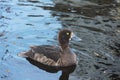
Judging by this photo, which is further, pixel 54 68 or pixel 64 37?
pixel 64 37

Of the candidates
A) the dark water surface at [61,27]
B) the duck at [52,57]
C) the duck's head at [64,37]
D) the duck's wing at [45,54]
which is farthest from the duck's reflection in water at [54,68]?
the duck's head at [64,37]

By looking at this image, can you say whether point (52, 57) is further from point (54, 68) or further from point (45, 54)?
point (54, 68)

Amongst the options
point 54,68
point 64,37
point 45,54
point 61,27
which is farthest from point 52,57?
point 61,27

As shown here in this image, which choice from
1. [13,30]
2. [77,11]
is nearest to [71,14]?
[77,11]

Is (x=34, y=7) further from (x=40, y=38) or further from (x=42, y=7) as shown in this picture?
(x=40, y=38)

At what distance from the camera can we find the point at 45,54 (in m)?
14.7

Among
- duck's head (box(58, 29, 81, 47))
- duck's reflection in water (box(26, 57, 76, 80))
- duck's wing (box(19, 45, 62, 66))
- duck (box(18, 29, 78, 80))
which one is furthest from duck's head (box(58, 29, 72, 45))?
duck's reflection in water (box(26, 57, 76, 80))

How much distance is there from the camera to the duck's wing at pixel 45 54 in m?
14.6

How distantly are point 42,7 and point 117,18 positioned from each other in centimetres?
308

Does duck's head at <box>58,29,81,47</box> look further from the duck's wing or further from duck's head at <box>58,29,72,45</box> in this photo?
the duck's wing

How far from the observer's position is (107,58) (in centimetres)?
1470

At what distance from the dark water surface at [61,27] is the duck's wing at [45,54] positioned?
39 cm

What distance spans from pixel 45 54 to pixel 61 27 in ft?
8.95

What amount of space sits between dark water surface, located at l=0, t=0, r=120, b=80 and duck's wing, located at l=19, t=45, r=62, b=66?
390 millimetres
